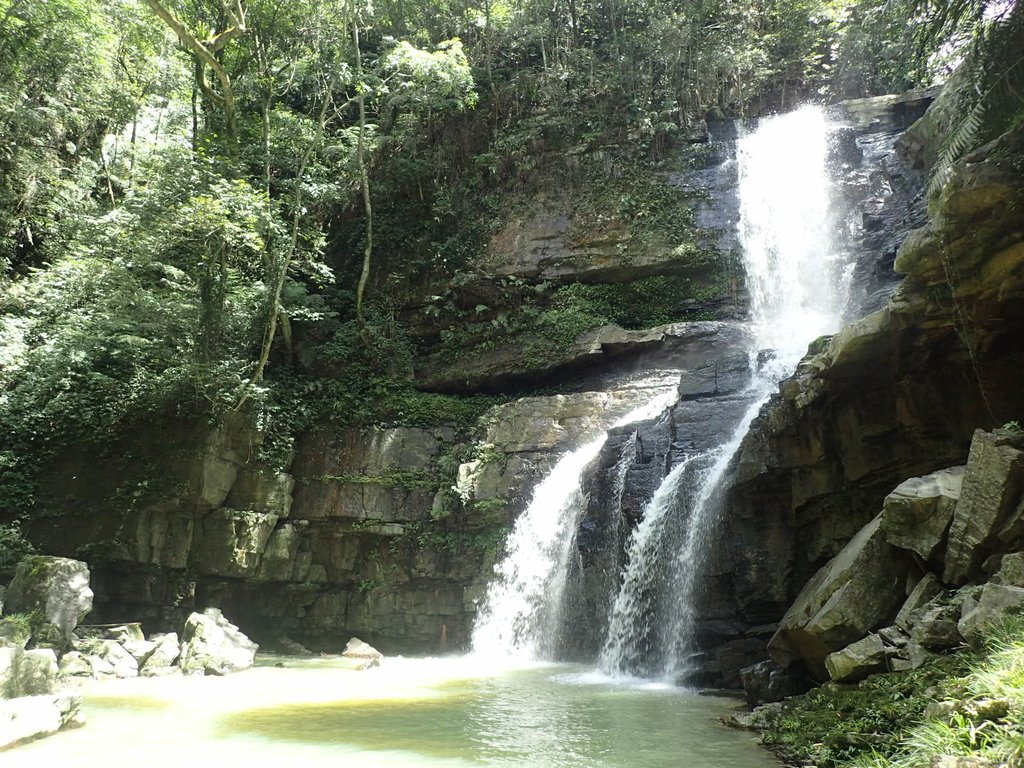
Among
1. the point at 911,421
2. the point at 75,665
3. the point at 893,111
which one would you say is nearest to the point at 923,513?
the point at 911,421

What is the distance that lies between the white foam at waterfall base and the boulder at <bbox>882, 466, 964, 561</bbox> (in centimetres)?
717

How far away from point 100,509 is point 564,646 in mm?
9305

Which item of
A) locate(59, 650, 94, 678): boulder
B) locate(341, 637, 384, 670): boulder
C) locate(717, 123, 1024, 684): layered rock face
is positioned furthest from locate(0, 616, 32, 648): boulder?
locate(717, 123, 1024, 684): layered rock face

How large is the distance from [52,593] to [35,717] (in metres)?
4.88

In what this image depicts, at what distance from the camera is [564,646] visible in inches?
516

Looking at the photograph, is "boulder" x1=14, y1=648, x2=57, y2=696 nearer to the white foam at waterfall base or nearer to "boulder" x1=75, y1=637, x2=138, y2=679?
"boulder" x1=75, y1=637, x2=138, y2=679

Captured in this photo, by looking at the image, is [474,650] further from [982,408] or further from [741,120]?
[741,120]

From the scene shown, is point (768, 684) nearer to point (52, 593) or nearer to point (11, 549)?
point (52, 593)

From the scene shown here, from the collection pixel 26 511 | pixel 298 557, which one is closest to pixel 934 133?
pixel 298 557

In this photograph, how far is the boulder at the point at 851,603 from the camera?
706 cm

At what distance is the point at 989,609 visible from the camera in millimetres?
5129

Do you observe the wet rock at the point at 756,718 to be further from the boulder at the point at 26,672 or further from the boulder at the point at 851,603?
the boulder at the point at 26,672

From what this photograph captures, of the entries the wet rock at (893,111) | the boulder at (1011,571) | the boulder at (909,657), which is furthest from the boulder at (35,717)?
the wet rock at (893,111)

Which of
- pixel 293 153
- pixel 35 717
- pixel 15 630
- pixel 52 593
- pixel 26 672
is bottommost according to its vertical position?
pixel 35 717
